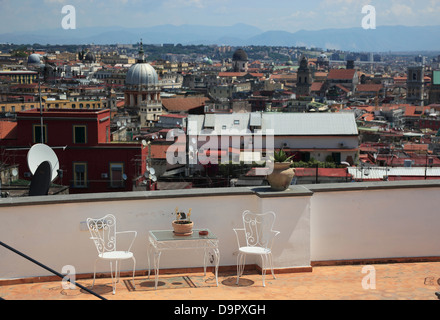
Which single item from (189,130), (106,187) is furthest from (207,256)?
(189,130)

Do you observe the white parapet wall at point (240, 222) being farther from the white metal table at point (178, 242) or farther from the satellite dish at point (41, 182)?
the satellite dish at point (41, 182)

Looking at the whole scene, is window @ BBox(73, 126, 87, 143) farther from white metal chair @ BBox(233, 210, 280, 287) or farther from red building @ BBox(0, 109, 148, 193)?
white metal chair @ BBox(233, 210, 280, 287)

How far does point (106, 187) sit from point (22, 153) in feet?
10.1

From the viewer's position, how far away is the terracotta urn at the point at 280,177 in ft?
17.8

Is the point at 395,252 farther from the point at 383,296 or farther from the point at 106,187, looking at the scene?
the point at 106,187

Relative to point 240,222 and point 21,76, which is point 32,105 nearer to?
point 21,76

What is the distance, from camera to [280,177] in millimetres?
5414

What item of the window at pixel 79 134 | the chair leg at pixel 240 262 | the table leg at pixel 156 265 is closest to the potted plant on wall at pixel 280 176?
the chair leg at pixel 240 262

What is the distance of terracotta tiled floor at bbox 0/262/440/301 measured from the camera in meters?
4.75

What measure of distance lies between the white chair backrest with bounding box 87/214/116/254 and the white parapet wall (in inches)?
2.3

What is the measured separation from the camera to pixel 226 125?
113ft

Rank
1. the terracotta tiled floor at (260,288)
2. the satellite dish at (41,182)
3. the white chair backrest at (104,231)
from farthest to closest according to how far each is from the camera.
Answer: the satellite dish at (41,182) < the white chair backrest at (104,231) < the terracotta tiled floor at (260,288)

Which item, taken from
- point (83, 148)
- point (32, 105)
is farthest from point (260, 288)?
point (32, 105)

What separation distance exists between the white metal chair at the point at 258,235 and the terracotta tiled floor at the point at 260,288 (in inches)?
4.5
